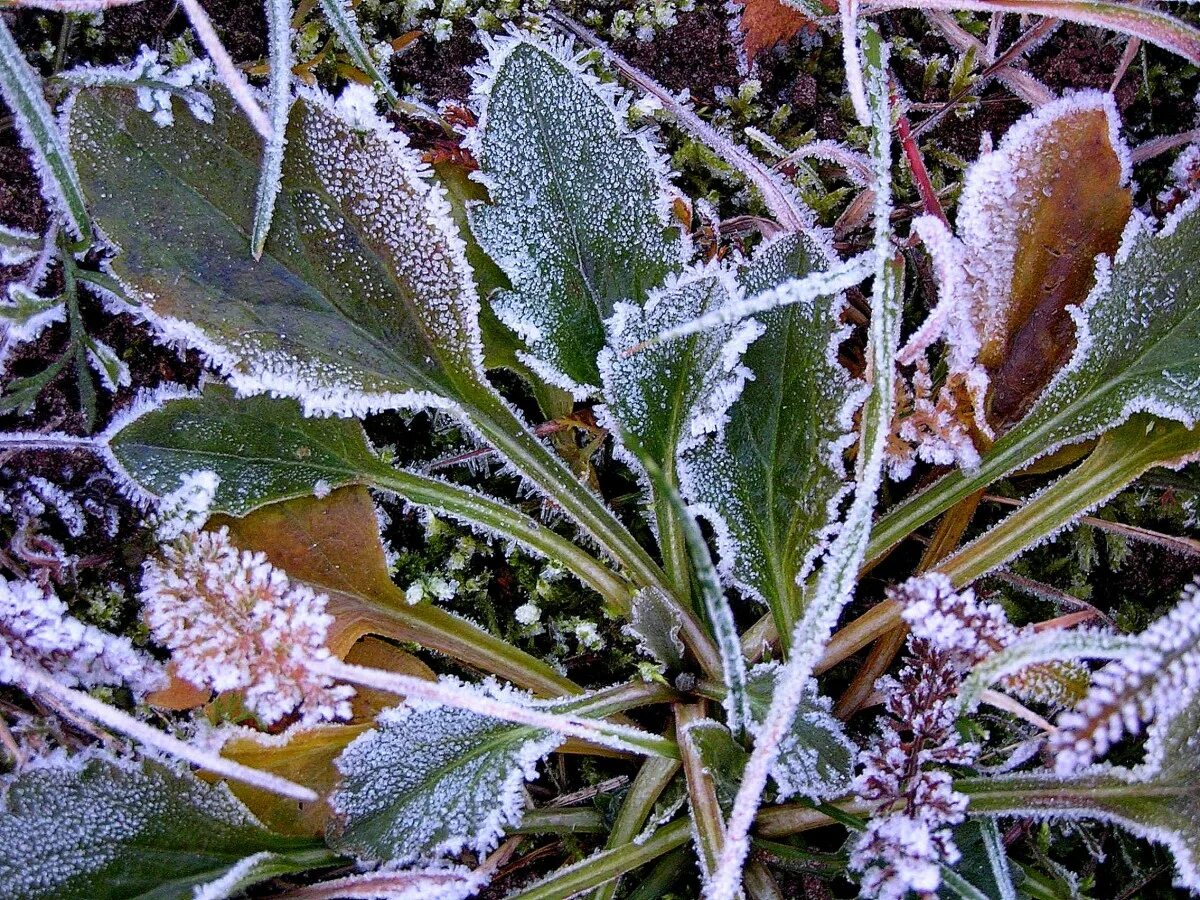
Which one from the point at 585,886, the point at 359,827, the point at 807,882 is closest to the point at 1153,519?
the point at 807,882

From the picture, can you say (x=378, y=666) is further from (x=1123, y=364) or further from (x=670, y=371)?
(x=1123, y=364)

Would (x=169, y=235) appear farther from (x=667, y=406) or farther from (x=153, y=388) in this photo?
(x=667, y=406)

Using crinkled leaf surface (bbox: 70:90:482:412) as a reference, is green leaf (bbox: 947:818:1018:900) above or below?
below

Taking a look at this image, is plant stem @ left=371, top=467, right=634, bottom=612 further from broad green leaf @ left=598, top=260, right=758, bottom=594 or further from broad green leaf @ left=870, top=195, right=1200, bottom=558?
broad green leaf @ left=870, top=195, right=1200, bottom=558

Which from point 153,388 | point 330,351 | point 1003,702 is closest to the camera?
point 1003,702

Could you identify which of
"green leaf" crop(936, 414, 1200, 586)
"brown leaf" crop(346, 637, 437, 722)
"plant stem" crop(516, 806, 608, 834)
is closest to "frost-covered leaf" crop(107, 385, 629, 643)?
"brown leaf" crop(346, 637, 437, 722)

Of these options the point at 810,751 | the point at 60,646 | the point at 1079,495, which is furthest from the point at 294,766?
the point at 1079,495
